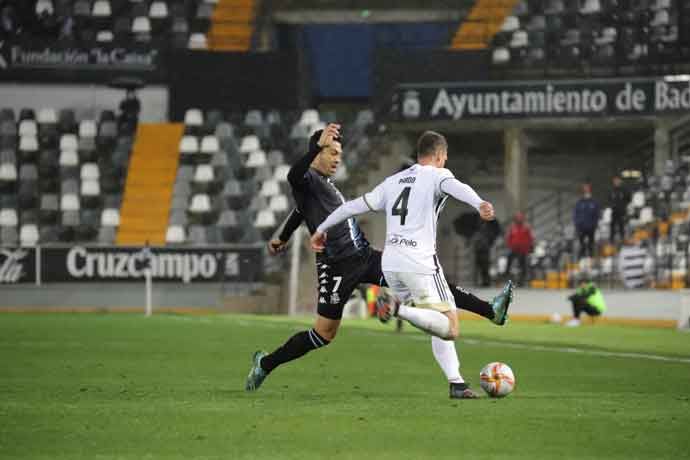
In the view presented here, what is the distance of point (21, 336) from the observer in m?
18.6

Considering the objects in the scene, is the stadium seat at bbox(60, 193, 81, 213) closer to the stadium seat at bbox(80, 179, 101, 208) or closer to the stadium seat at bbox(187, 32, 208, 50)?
the stadium seat at bbox(80, 179, 101, 208)

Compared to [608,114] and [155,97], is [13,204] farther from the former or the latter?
[608,114]

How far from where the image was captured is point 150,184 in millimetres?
33062

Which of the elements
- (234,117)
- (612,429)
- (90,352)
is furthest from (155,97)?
(612,429)

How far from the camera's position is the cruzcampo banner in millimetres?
31016

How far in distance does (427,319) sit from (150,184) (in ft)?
78.7

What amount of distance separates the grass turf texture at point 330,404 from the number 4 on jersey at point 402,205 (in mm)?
1247

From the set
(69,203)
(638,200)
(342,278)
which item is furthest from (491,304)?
(69,203)

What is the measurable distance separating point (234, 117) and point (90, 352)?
1917cm

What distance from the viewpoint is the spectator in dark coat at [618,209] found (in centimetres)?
3003

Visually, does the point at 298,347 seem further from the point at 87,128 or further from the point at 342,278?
the point at 87,128

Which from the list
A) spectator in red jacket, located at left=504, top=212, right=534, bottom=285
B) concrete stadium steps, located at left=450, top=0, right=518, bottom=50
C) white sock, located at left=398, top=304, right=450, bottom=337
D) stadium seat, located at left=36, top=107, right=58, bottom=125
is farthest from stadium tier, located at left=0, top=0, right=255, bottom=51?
white sock, located at left=398, top=304, right=450, bottom=337

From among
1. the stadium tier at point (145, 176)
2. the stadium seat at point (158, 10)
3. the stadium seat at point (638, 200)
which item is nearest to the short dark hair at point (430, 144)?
the stadium seat at point (638, 200)

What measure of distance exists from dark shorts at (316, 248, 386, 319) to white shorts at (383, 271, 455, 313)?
0.73 m
